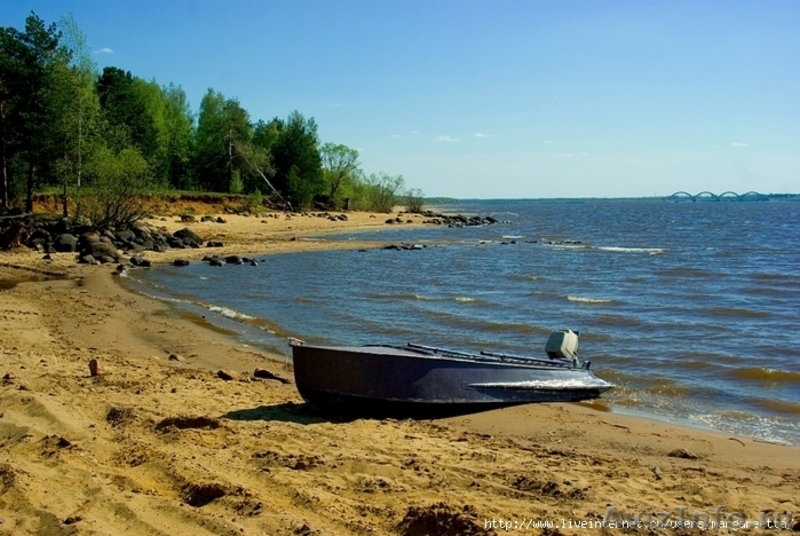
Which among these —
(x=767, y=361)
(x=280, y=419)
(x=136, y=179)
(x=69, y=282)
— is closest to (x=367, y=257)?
(x=136, y=179)

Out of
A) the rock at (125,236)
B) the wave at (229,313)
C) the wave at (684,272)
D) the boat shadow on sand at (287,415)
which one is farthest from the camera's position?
the rock at (125,236)

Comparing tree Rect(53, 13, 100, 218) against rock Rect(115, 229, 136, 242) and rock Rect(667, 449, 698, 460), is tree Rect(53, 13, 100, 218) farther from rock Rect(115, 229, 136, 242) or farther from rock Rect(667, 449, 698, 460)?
rock Rect(667, 449, 698, 460)

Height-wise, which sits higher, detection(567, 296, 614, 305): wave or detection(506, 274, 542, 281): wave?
detection(506, 274, 542, 281): wave

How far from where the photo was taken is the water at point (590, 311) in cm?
1213

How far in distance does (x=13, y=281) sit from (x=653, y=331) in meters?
18.4

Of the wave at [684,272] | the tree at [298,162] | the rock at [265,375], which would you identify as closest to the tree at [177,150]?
the tree at [298,162]

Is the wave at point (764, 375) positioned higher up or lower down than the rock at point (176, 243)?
lower down

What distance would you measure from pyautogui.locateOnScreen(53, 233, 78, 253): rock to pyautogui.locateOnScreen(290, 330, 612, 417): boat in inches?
950

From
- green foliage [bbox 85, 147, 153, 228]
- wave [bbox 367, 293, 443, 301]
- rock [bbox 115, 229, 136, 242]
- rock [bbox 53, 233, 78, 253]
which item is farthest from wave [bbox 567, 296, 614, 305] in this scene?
green foliage [bbox 85, 147, 153, 228]

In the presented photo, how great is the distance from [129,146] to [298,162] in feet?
120

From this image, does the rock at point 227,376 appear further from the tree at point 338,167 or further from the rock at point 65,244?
the tree at point 338,167

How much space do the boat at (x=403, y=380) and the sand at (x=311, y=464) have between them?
0.87 feet

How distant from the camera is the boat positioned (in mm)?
8977

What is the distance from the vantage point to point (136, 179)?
115 ft
